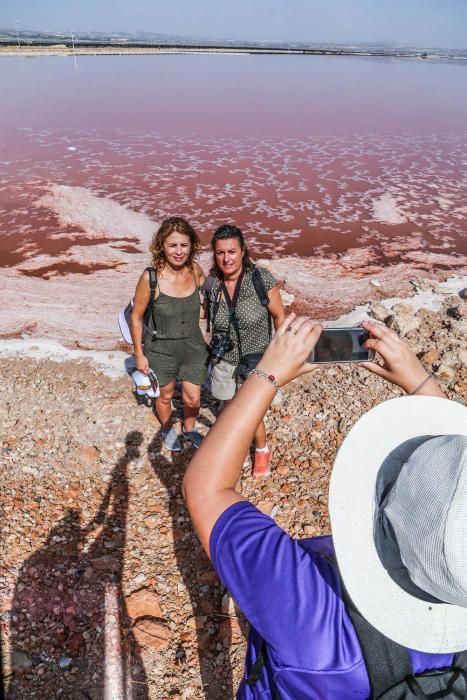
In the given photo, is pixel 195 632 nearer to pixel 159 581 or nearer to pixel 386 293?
pixel 159 581

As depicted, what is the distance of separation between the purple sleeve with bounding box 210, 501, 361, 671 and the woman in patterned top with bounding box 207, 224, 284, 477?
228cm

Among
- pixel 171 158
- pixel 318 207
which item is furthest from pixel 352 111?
pixel 318 207

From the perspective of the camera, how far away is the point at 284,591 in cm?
112

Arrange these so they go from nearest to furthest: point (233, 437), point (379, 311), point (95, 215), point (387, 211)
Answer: point (233, 437)
point (379, 311)
point (95, 215)
point (387, 211)

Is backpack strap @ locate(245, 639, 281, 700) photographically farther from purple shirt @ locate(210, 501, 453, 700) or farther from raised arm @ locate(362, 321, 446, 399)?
raised arm @ locate(362, 321, 446, 399)

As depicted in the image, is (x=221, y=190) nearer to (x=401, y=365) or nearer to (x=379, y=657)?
(x=401, y=365)

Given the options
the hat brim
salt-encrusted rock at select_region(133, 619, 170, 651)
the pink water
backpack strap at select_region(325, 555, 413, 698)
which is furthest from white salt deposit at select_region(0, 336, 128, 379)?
backpack strap at select_region(325, 555, 413, 698)

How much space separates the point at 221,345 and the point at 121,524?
1.47 metres

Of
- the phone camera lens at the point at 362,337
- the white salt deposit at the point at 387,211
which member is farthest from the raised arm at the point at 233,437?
the white salt deposit at the point at 387,211

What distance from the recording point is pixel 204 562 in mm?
3168

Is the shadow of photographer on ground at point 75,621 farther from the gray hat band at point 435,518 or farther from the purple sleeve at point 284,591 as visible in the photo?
the gray hat band at point 435,518

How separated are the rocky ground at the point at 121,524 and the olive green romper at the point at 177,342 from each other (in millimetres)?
712

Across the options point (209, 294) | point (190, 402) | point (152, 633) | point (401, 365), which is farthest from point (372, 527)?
point (190, 402)

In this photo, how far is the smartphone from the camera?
169cm
